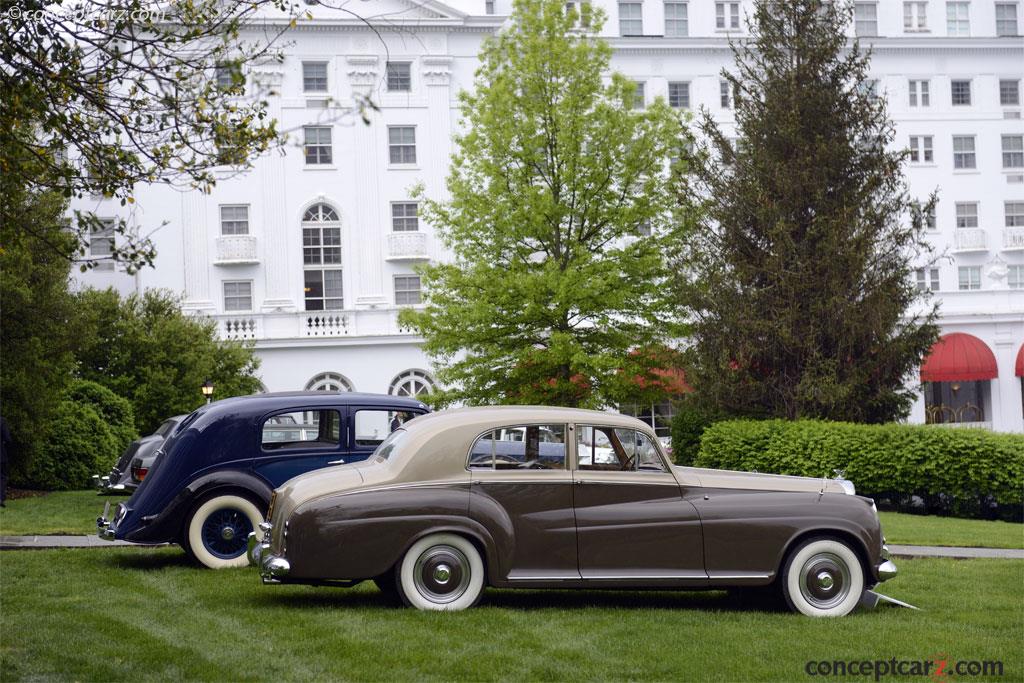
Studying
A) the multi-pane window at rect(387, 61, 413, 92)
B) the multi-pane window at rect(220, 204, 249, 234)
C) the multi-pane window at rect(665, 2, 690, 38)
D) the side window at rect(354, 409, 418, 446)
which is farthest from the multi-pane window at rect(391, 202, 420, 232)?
the side window at rect(354, 409, 418, 446)

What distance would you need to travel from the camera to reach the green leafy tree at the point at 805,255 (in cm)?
2725

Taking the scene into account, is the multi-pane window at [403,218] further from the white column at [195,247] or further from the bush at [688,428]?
the bush at [688,428]

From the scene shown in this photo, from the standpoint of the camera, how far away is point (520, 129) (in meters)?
28.6

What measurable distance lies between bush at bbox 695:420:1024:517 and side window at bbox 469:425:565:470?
49.4 feet

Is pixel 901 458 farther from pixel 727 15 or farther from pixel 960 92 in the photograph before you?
pixel 960 92

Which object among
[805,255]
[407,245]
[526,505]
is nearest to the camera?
[526,505]

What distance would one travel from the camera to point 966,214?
5616 centimetres

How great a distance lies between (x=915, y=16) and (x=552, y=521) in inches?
2061

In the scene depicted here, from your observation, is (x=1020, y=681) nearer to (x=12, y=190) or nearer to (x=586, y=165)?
(x=12, y=190)

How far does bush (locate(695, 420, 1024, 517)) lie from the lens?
24.1 metres

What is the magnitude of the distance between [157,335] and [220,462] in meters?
24.8

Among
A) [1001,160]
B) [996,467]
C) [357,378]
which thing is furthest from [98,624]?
[1001,160]

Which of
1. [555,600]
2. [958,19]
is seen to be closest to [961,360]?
[958,19]

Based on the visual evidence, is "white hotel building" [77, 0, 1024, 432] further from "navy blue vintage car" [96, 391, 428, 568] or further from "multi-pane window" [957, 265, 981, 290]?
"navy blue vintage car" [96, 391, 428, 568]
